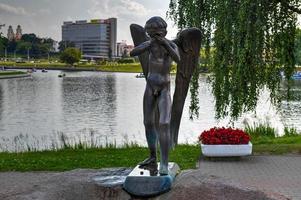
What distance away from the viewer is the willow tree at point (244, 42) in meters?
11.0

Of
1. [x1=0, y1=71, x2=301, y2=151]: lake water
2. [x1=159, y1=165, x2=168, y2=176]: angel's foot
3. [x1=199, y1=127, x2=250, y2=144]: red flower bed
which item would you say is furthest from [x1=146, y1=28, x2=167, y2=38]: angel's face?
[x1=0, y1=71, x2=301, y2=151]: lake water

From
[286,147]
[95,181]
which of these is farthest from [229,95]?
[95,181]

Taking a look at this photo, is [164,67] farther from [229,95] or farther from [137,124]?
[137,124]

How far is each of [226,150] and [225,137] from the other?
0.35 metres

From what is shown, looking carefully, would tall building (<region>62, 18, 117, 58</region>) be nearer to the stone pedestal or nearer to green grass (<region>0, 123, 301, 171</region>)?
green grass (<region>0, 123, 301, 171</region>)

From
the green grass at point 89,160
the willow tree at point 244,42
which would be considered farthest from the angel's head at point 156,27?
the willow tree at point 244,42

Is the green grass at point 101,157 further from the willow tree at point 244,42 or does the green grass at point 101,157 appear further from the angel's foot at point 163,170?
the angel's foot at point 163,170

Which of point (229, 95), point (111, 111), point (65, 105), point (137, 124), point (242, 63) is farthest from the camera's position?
point (65, 105)

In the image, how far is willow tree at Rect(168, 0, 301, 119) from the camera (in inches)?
434

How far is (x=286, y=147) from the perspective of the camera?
1248 centimetres

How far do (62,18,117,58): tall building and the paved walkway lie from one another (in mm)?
150951

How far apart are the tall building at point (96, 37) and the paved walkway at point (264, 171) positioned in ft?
495

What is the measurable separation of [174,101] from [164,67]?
28.8 inches

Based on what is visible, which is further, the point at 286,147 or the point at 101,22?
the point at 101,22
